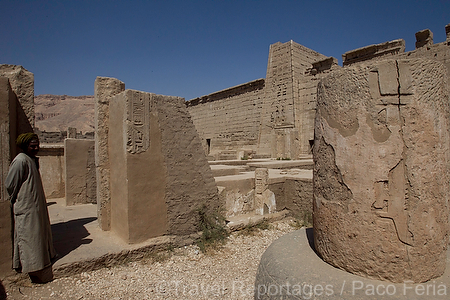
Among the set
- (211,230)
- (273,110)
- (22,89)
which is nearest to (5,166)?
(22,89)

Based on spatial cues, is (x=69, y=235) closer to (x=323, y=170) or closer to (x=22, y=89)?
(x=22, y=89)

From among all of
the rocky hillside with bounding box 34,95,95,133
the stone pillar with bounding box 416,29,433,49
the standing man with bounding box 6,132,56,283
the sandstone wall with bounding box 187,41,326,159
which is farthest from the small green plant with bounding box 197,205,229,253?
the rocky hillside with bounding box 34,95,95,133

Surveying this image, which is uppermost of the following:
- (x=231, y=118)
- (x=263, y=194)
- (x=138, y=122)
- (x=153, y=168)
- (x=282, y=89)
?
(x=282, y=89)

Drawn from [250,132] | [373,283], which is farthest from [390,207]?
[250,132]

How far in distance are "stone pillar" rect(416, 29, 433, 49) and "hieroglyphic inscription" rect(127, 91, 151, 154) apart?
39.0 ft

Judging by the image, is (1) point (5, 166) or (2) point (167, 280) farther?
(2) point (167, 280)

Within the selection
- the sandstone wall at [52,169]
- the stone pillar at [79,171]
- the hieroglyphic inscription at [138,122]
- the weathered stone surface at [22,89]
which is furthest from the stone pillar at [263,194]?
the sandstone wall at [52,169]

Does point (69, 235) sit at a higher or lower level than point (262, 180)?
lower

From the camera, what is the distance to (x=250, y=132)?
60.3 ft

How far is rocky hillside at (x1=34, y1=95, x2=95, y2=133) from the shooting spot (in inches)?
2105

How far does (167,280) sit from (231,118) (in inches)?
666

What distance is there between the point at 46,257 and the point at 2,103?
1.68m

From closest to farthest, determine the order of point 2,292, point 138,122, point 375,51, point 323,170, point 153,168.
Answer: point 323,170 → point 2,292 → point 138,122 → point 153,168 → point 375,51

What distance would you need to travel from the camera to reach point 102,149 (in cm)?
432
